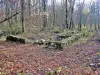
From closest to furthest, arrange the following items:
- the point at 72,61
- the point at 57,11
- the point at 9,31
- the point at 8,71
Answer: the point at 8,71
the point at 72,61
the point at 9,31
the point at 57,11

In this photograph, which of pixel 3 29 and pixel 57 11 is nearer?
pixel 3 29

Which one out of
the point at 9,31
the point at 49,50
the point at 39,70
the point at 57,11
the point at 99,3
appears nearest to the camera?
the point at 39,70

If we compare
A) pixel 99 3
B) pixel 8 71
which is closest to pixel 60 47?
pixel 8 71

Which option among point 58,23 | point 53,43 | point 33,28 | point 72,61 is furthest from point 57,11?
point 72,61

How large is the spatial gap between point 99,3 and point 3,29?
5169 centimetres

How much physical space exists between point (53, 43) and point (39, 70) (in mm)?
5633

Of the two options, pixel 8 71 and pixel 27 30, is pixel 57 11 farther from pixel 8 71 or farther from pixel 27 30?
pixel 8 71

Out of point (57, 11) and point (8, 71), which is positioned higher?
point (57, 11)

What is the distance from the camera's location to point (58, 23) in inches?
1925

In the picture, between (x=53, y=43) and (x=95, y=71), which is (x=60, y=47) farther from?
(x=95, y=71)

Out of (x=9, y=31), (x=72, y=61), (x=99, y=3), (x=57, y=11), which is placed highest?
(x=99, y=3)

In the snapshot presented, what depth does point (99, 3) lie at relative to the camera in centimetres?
6400

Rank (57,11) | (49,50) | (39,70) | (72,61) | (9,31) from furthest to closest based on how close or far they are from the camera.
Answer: (57,11)
(9,31)
(49,50)
(72,61)
(39,70)

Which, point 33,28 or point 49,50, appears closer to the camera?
point 49,50
